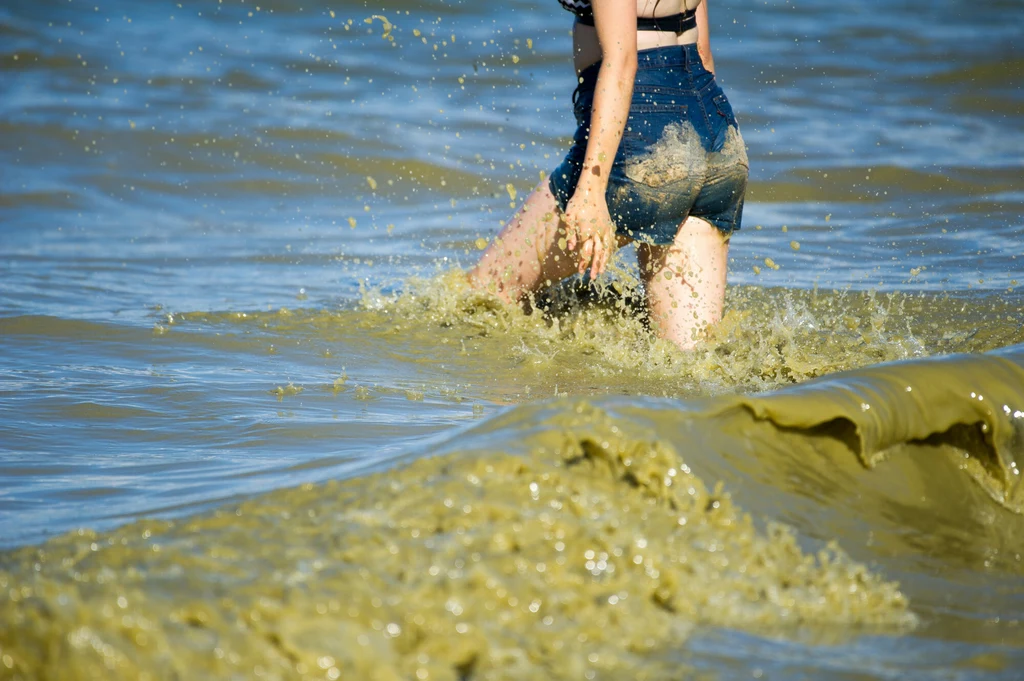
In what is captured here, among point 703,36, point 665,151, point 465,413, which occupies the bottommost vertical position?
point 465,413

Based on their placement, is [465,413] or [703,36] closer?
[465,413]

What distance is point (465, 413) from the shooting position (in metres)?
3.25

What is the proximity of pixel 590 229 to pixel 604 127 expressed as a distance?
334 millimetres

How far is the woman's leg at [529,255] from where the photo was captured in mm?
3910

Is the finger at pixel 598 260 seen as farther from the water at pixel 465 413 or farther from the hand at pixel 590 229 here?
the water at pixel 465 413

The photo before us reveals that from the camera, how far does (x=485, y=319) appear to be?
437 centimetres

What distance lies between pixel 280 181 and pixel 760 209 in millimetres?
3609

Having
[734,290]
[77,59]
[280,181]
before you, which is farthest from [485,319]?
[77,59]

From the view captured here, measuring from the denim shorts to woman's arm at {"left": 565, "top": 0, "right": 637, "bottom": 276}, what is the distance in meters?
0.18

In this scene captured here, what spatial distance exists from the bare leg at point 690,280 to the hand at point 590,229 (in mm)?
486

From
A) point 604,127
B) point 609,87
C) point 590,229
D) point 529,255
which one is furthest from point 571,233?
point 529,255

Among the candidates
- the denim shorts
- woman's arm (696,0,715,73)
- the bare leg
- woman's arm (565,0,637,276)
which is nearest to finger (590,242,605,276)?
woman's arm (565,0,637,276)

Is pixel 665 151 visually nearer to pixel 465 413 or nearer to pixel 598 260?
pixel 598 260

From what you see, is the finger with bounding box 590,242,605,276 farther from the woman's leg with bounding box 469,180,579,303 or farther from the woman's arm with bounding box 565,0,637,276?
the woman's leg with bounding box 469,180,579,303
